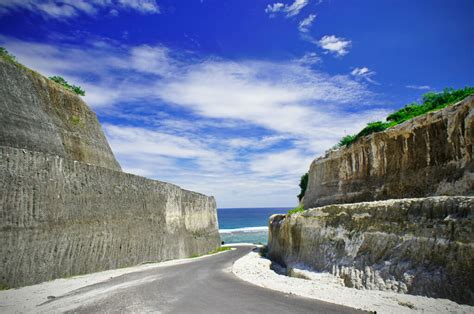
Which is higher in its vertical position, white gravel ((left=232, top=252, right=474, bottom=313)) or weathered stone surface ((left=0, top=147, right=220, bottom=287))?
weathered stone surface ((left=0, top=147, right=220, bottom=287))

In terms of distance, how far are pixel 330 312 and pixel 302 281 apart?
5.36m

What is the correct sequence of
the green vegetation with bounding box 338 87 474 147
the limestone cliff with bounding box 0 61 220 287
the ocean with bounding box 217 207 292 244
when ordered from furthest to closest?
1. the ocean with bounding box 217 207 292 244
2. the green vegetation with bounding box 338 87 474 147
3. the limestone cliff with bounding box 0 61 220 287

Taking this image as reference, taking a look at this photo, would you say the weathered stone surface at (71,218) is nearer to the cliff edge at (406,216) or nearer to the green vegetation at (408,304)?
the cliff edge at (406,216)

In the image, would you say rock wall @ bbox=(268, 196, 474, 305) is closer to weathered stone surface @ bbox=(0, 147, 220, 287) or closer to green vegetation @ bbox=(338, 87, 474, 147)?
green vegetation @ bbox=(338, 87, 474, 147)

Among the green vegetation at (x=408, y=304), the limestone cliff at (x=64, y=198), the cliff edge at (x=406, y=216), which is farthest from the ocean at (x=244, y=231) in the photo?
the green vegetation at (x=408, y=304)

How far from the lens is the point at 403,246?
10211 millimetres

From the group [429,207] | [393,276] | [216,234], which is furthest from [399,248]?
[216,234]

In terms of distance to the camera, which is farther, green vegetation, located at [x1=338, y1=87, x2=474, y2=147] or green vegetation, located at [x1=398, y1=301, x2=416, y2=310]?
green vegetation, located at [x1=338, y1=87, x2=474, y2=147]

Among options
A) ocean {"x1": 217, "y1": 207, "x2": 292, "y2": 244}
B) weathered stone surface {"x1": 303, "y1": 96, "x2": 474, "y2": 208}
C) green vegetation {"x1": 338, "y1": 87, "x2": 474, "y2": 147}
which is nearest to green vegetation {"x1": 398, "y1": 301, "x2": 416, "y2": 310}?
weathered stone surface {"x1": 303, "y1": 96, "x2": 474, "y2": 208}

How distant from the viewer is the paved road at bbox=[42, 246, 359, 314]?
27.5ft

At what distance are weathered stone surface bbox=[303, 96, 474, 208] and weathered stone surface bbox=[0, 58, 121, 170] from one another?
53.1ft

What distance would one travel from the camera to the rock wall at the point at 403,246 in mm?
8281

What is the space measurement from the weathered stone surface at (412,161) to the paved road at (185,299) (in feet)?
19.8

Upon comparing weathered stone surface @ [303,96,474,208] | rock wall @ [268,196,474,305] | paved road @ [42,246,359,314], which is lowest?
paved road @ [42,246,359,314]
